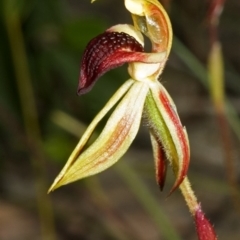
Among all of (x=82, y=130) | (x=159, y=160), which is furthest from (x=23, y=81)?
(x=159, y=160)

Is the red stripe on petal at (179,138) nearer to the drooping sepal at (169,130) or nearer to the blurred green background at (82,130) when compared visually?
the drooping sepal at (169,130)

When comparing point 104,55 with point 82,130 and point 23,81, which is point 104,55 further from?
point 82,130

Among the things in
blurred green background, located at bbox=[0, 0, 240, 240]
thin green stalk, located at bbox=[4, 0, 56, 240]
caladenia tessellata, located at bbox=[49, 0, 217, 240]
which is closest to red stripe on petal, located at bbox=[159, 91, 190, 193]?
caladenia tessellata, located at bbox=[49, 0, 217, 240]

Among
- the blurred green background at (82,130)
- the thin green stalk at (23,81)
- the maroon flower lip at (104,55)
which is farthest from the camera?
the blurred green background at (82,130)

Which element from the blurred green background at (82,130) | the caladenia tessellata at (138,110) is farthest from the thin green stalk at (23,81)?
the caladenia tessellata at (138,110)

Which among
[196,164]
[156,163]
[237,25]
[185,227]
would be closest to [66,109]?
[185,227]

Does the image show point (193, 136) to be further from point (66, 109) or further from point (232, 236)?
point (66, 109)
